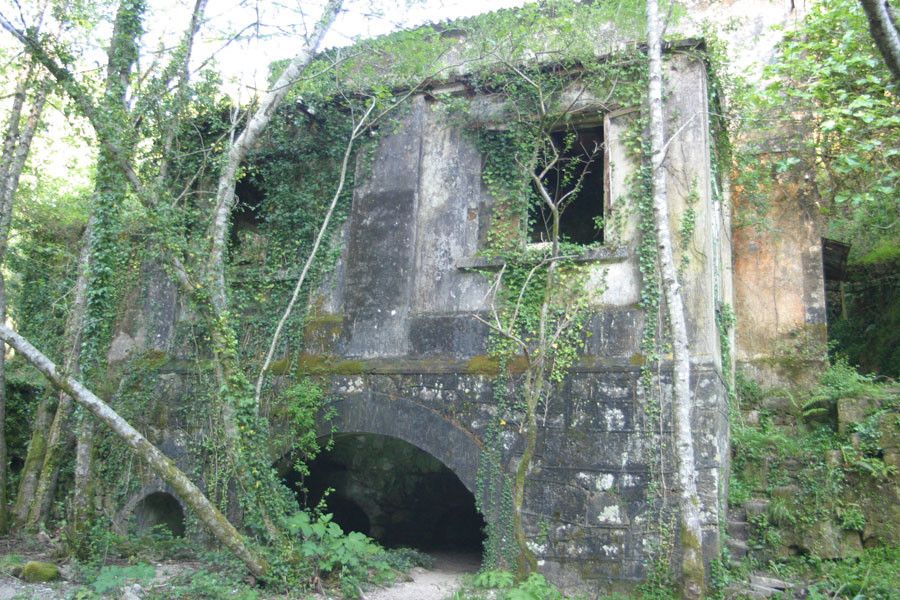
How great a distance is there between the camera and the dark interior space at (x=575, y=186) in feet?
28.5

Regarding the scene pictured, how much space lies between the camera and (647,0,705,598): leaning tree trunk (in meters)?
6.38

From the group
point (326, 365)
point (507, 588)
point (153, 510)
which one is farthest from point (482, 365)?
point (153, 510)

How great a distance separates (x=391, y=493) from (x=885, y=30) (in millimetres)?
9040

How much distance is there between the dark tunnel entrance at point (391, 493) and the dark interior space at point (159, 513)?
4.95ft

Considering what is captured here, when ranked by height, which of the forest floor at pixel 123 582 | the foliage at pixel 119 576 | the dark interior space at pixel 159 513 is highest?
the dark interior space at pixel 159 513

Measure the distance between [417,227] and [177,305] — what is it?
11.7 ft

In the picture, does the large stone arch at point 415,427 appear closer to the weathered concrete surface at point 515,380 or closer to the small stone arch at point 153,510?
the weathered concrete surface at point 515,380

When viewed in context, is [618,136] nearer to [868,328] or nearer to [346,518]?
[346,518]

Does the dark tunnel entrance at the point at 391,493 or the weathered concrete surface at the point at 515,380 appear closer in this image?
the weathered concrete surface at the point at 515,380

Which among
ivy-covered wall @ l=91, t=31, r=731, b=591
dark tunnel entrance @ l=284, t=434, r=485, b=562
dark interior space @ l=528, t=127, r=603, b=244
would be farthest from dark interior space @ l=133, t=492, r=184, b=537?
dark interior space @ l=528, t=127, r=603, b=244

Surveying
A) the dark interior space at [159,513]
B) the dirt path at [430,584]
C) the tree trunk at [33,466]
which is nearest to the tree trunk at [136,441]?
the dirt path at [430,584]

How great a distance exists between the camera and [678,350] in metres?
6.76

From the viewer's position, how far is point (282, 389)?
28.7 feet

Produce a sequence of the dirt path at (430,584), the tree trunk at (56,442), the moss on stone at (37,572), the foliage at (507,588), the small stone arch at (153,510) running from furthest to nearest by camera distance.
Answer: the tree trunk at (56,442) < the small stone arch at (153,510) < the dirt path at (430,584) < the moss on stone at (37,572) < the foliage at (507,588)
